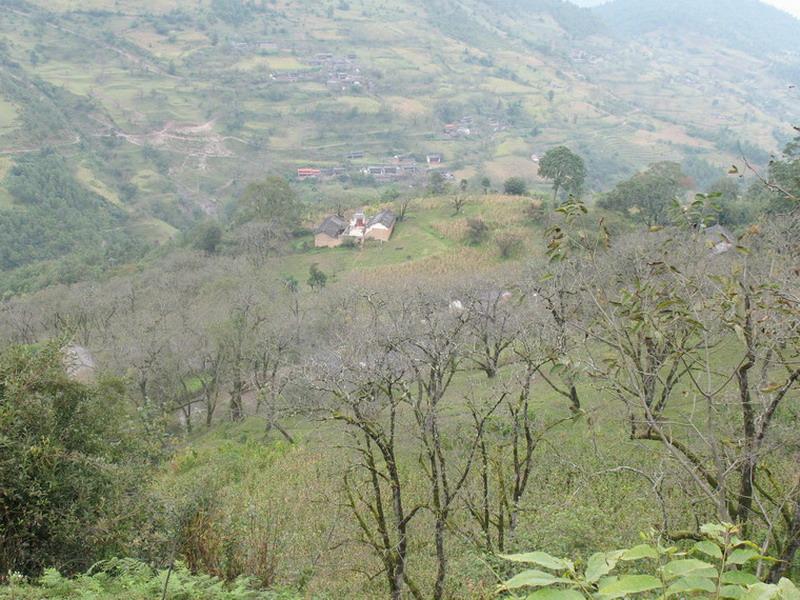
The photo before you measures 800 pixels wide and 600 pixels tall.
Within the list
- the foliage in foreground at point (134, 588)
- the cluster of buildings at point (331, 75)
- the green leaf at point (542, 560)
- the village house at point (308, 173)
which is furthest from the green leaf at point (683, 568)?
the cluster of buildings at point (331, 75)

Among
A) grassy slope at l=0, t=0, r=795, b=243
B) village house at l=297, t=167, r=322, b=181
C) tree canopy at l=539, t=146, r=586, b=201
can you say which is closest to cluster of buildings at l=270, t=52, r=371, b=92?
grassy slope at l=0, t=0, r=795, b=243

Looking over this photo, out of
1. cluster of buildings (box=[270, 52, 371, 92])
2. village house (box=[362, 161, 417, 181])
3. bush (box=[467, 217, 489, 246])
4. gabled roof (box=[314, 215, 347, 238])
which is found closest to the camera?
bush (box=[467, 217, 489, 246])

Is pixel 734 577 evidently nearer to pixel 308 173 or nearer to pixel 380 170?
pixel 308 173

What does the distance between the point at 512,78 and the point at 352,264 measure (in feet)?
296

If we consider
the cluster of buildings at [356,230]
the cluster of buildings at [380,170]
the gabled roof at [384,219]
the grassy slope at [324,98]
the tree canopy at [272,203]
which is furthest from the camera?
the grassy slope at [324,98]

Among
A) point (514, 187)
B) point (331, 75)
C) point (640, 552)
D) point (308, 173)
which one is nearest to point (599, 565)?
point (640, 552)

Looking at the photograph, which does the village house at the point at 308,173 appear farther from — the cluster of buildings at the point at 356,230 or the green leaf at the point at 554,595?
the green leaf at the point at 554,595

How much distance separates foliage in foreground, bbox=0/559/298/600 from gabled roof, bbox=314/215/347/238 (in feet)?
110

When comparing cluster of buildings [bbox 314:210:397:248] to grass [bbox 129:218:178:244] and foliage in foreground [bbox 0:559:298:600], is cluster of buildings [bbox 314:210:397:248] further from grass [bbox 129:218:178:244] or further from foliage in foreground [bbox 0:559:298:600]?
foliage in foreground [bbox 0:559:298:600]

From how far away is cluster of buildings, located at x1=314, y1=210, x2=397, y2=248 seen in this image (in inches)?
1500

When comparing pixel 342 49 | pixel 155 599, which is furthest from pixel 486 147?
pixel 155 599

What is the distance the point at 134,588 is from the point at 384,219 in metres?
34.1

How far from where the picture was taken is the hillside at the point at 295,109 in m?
66.1

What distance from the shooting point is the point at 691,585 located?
1570mm
